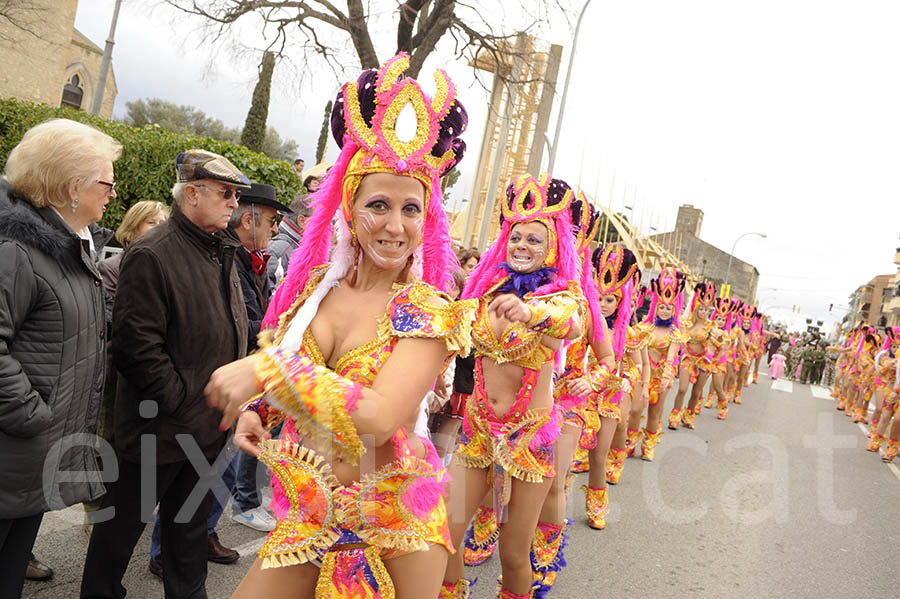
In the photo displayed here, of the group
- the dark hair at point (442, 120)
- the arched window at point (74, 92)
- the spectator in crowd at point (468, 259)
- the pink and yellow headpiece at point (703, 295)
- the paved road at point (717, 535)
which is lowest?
the paved road at point (717, 535)

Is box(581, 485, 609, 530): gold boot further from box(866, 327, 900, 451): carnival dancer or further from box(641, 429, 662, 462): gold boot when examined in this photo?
box(866, 327, 900, 451): carnival dancer

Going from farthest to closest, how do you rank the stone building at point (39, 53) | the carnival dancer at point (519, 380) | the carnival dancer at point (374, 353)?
the stone building at point (39, 53) < the carnival dancer at point (519, 380) < the carnival dancer at point (374, 353)

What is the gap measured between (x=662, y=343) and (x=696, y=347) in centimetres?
323

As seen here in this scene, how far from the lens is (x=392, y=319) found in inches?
72.2

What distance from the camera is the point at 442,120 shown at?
197cm

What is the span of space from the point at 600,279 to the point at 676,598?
2471 mm

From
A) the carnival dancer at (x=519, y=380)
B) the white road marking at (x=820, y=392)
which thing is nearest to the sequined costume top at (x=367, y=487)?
the carnival dancer at (x=519, y=380)

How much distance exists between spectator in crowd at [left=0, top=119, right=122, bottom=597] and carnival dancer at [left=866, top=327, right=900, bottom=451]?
42.1 ft

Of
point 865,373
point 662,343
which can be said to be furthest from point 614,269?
point 865,373

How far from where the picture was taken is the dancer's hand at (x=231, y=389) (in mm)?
1495

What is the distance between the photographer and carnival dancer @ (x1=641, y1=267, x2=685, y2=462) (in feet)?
27.2

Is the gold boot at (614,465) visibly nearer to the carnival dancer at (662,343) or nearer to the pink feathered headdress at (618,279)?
the carnival dancer at (662,343)

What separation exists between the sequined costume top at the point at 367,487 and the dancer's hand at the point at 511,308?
0.97 metres

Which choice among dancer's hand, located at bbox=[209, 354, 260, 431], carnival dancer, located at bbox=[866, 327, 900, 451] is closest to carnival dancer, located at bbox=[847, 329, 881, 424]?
carnival dancer, located at bbox=[866, 327, 900, 451]
